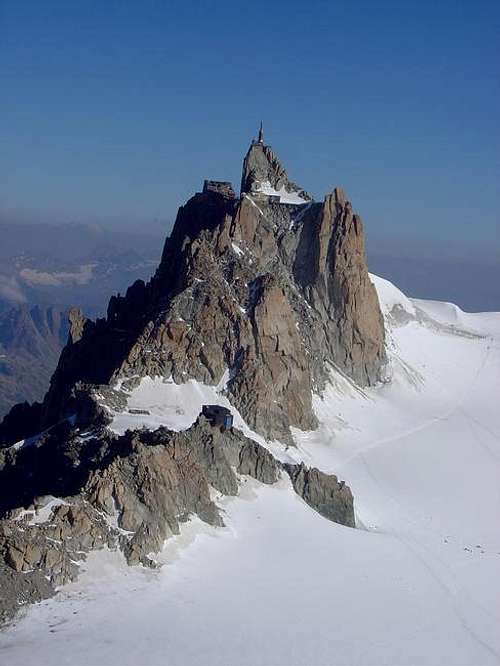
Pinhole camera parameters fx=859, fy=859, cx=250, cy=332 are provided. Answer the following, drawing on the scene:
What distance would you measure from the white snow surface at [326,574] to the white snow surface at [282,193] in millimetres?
27037

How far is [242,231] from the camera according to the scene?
10300 centimetres

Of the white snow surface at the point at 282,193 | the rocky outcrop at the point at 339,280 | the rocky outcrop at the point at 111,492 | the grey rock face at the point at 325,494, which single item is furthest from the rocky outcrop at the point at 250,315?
the grey rock face at the point at 325,494

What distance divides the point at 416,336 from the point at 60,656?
347ft

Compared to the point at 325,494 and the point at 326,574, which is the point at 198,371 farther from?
the point at 326,574

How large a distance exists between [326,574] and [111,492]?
52.0 feet

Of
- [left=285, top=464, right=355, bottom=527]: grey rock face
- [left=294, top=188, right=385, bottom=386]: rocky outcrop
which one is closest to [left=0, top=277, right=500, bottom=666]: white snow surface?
[left=285, top=464, right=355, bottom=527]: grey rock face

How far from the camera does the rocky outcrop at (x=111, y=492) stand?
48.1 m

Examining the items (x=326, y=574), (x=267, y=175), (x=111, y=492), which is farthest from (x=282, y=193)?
(x=111, y=492)

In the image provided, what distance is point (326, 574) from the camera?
58.8m

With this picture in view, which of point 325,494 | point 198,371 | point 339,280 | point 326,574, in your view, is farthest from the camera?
point 339,280

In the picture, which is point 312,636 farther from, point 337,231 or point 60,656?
point 337,231

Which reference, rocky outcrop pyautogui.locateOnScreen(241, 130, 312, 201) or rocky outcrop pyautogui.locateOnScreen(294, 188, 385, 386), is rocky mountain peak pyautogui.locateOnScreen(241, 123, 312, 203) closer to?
rocky outcrop pyautogui.locateOnScreen(241, 130, 312, 201)

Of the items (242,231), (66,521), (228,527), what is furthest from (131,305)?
(66,521)

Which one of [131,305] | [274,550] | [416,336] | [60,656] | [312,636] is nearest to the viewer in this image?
[60,656]
